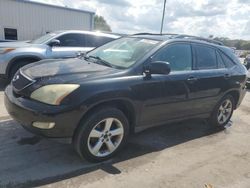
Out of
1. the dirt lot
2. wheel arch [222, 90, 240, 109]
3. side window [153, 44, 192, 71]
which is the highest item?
side window [153, 44, 192, 71]

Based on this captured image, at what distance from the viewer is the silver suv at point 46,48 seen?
759 centimetres

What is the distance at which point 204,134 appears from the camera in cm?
545

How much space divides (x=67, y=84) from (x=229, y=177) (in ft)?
8.03

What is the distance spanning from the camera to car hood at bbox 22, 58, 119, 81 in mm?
3718

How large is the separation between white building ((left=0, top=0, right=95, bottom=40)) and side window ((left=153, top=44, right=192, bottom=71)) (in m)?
15.2

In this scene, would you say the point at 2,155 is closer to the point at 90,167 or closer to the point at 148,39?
the point at 90,167

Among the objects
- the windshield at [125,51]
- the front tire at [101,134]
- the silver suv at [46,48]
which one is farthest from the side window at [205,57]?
the silver suv at [46,48]

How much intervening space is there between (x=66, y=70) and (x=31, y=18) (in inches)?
613

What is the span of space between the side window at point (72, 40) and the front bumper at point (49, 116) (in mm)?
5114

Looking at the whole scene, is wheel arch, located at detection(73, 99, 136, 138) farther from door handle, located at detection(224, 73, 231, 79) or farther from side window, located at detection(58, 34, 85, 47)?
side window, located at detection(58, 34, 85, 47)

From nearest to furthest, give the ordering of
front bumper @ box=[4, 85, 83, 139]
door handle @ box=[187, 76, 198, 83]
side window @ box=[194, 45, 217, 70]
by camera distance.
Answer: front bumper @ box=[4, 85, 83, 139]
door handle @ box=[187, 76, 198, 83]
side window @ box=[194, 45, 217, 70]

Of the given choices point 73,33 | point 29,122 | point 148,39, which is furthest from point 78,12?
point 29,122

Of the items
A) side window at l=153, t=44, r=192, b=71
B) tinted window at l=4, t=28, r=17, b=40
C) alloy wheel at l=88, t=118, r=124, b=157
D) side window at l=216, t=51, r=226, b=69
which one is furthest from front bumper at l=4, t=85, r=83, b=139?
tinted window at l=4, t=28, r=17, b=40

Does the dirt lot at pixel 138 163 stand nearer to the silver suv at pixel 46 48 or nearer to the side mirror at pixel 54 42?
the silver suv at pixel 46 48
